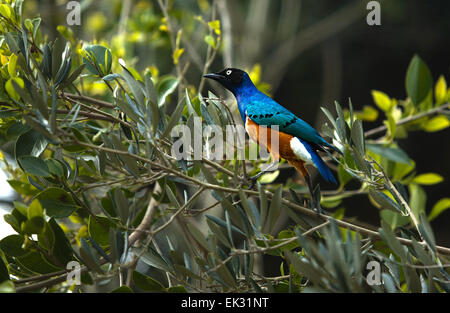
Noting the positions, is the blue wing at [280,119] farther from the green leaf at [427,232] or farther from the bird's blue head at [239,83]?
the green leaf at [427,232]

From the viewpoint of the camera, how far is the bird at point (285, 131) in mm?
1459

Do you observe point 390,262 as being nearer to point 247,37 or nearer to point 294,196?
point 294,196

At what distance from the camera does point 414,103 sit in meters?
1.98

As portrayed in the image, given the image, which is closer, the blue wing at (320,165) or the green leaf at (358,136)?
the green leaf at (358,136)

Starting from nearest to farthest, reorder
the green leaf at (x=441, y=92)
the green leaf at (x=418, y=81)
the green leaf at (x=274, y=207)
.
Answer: the green leaf at (x=274, y=207)
the green leaf at (x=418, y=81)
the green leaf at (x=441, y=92)

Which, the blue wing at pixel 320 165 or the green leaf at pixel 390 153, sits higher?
the green leaf at pixel 390 153

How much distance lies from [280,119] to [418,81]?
71cm

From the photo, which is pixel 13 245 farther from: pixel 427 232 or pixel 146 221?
pixel 427 232

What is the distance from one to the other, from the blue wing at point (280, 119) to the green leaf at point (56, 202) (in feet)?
2.06

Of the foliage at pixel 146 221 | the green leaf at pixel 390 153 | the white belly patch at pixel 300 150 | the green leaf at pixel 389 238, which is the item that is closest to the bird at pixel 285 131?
the white belly patch at pixel 300 150

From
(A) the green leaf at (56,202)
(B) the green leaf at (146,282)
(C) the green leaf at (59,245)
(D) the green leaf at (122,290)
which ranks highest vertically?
(A) the green leaf at (56,202)

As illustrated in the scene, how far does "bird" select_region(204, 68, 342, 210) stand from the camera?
4.79 feet

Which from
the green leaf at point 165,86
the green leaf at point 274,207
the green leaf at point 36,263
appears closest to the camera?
the green leaf at point 274,207

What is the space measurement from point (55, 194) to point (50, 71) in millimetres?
307
